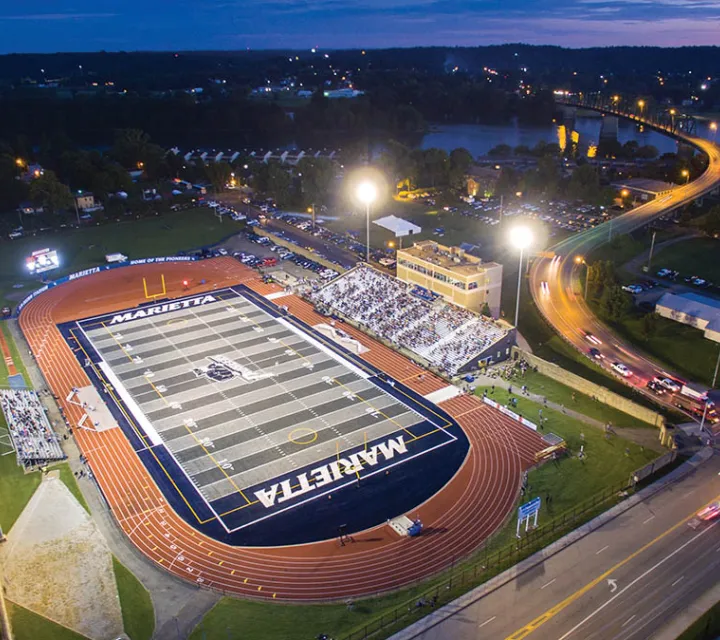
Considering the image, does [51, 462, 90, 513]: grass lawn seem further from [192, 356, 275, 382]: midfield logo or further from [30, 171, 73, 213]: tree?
[30, 171, 73, 213]: tree

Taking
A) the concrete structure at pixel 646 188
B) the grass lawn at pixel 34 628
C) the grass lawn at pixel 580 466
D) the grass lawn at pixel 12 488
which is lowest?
the grass lawn at pixel 580 466

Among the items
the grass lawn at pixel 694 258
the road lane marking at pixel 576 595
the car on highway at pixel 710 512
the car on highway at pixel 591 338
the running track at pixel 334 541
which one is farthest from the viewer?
the grass lawn at pixel 694 258

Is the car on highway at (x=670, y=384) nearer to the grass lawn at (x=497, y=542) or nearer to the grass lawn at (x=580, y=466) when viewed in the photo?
the grass lawn at (x=580, y=466)

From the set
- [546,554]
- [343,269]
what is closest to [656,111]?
[343,269]

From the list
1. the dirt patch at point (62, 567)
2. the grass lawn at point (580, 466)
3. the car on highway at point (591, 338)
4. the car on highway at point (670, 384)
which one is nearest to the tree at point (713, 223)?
the car on highway at point (591, 338)

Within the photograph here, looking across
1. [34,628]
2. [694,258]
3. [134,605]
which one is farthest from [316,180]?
[34,628]

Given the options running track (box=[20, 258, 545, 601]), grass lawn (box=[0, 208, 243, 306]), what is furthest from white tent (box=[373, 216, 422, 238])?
running track (box=[20, 258, 545, 601])
